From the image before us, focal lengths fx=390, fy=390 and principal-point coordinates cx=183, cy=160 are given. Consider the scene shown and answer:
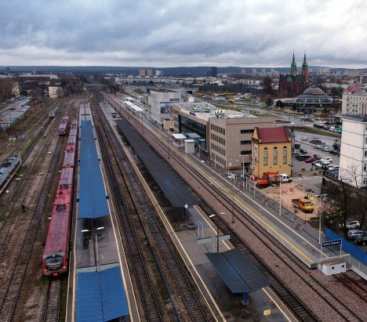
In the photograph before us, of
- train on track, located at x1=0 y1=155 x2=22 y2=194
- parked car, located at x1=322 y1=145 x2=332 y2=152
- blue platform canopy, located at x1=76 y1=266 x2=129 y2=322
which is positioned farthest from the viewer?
parked car, located at x1=322 y1=145 x2=332 y2=152

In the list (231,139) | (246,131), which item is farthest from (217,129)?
(246,131)

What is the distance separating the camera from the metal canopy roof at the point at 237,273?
81.7ft

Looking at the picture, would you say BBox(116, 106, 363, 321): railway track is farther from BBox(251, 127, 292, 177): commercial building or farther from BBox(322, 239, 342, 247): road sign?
BBox(251, 127, 292, 177): commercial building

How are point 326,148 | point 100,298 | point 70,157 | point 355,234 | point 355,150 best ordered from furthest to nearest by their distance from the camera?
1. point 326,148
2. point 70,157
3. point 355,150
4. point 355,234
5. point 100,298

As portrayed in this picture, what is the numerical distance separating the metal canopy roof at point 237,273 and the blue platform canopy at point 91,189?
1389 centimetres

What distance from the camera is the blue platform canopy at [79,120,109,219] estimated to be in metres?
38.2

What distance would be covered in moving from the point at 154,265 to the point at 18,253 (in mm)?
12697

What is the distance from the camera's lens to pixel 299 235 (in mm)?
36188

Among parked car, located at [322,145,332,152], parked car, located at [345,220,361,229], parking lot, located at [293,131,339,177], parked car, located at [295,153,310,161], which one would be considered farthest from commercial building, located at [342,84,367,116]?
parked car, located at [345,220,361,229]

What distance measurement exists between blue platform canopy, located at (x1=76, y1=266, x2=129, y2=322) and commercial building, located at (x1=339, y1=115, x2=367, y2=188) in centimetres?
3285

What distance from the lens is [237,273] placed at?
26641mm

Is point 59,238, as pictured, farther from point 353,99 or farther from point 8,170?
point 353,99

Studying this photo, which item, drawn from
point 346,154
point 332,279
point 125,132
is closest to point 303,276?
point 332,279

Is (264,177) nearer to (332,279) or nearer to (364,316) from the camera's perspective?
(332,279)
